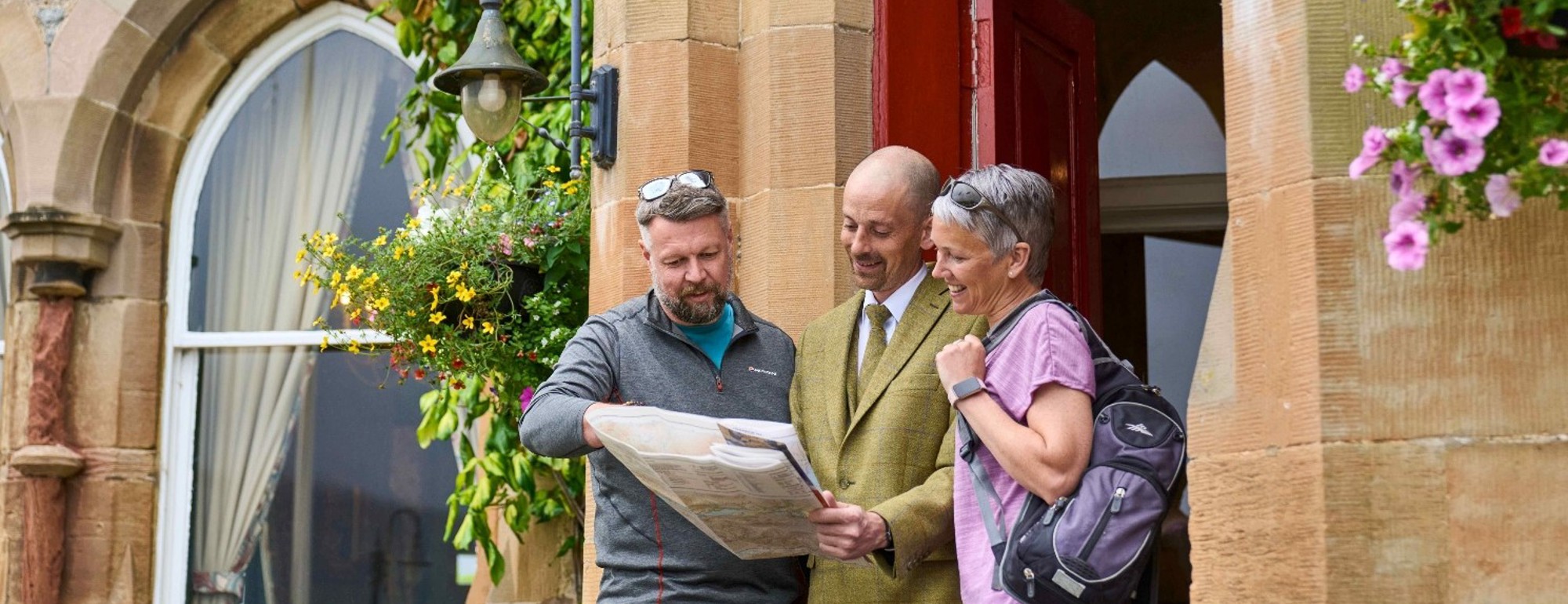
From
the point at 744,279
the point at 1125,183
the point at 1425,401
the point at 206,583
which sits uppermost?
the point at 1125,183

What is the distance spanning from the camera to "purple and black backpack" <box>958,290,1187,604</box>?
3.12 meters

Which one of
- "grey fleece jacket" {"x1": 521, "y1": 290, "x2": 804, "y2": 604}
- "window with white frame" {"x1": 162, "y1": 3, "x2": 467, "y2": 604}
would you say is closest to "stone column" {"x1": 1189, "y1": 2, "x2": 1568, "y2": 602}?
"grey fleece jacket" {"x1": 521, "y1": 290, "x2": 804, "y2": 604}

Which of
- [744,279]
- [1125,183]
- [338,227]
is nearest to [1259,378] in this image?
[744,279]

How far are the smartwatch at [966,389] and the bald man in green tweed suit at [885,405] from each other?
0.28 m

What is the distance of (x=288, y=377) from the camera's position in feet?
24.5

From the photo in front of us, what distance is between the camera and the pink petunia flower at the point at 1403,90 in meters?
2.65

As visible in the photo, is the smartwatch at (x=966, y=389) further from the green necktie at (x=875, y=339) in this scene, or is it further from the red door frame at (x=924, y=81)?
the red door frame at (x=924, y=81)

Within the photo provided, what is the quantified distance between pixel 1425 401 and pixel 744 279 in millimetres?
2173

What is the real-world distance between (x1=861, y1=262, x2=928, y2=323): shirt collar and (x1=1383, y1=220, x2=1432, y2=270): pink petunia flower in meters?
1.33

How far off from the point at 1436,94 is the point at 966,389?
0.97 meters

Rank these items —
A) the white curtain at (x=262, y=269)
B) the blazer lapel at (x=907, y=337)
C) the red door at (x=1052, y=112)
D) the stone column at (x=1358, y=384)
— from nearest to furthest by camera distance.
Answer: the stone column at (x=1358, y=384) < the blazer lapel at (x=907, y=337) < the red door at (x=1052, y=112) < the white curtain at (x=262, y=269)

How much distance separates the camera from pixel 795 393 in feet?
12.7

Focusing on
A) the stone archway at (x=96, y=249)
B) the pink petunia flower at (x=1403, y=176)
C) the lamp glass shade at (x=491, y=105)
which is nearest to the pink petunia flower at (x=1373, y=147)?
the pink petunia flower at (x=1403, y=176)

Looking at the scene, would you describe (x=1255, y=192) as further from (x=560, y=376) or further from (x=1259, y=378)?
(x=560, y=376)
